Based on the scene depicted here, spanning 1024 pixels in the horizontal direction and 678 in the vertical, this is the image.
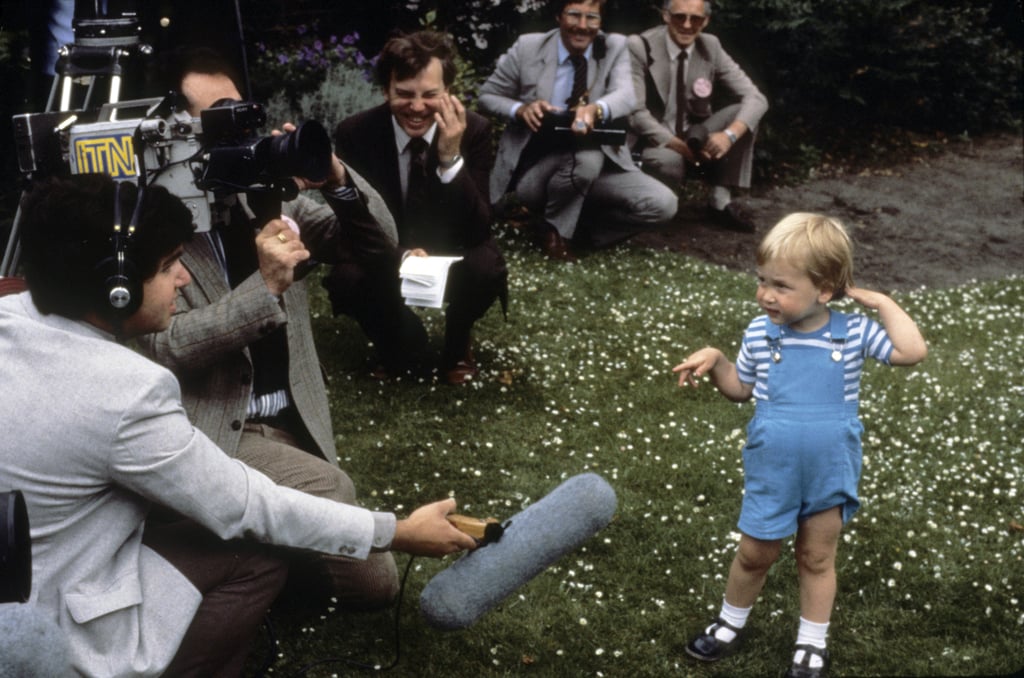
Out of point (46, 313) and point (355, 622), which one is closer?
point (46, 313)

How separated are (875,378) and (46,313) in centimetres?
439

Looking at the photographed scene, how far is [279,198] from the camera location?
329 cm

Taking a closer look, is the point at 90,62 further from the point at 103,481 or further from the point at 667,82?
the point at 667,82

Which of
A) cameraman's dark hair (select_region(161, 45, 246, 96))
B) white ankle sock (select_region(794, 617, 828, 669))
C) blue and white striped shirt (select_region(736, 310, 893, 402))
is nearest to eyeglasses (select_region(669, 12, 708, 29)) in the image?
cameraman's dark hair (select_region(161, 45, 246, 96))

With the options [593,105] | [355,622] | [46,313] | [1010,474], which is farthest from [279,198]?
[593,105]

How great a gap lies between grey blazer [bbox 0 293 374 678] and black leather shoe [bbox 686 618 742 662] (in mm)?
1592

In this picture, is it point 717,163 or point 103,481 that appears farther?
point 717,163

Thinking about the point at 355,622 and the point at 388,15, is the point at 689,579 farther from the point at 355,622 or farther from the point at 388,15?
the point at 388,15

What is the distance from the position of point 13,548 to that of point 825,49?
34.1 ft

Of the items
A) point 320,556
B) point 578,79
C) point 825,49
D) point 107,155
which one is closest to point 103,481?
point 107,155

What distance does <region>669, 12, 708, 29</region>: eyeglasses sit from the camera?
8.08 metres

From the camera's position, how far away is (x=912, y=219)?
29.9 ft

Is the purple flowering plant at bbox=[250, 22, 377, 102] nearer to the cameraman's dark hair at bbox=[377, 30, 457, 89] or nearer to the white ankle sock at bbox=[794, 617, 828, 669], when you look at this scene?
the cameraman's dark hair at bbox=[377, 30, 457, 89]

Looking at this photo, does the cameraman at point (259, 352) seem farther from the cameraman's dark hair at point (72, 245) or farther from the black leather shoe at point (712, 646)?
the black leather shoe at point (712, 646)
